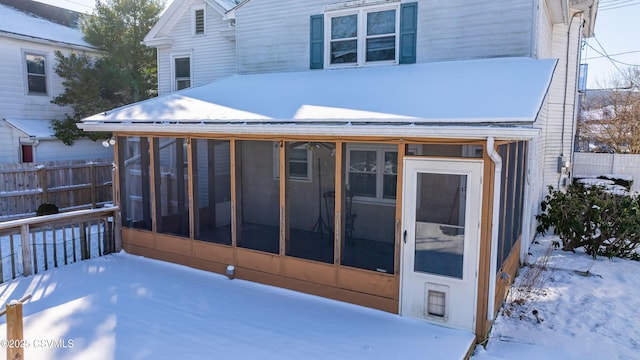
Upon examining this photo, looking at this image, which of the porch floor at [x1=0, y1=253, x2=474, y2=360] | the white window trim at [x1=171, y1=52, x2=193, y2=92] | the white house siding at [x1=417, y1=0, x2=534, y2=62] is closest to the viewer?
the porch floor at [x1=0, y1=253, x2=474, y2=360]

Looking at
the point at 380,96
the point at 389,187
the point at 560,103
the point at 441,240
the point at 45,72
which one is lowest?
the point at 441,240

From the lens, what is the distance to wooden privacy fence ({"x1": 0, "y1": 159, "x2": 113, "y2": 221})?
459 inches

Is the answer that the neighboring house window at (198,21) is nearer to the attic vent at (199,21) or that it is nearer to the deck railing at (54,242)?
the attic vent at (199,21)

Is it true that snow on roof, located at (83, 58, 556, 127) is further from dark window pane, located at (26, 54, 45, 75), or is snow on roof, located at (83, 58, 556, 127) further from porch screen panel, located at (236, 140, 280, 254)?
dark window pane, located at (26, 54, 45, 75)

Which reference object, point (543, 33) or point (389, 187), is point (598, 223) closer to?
point (543, 33)

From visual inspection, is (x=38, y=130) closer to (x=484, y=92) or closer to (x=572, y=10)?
(x=484, y=92)

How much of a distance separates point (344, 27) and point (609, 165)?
13.4m

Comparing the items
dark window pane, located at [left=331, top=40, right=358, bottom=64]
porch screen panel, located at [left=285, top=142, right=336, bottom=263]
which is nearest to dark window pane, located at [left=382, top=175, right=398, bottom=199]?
porch screen panel, located at [left=285, top=142, right=336, bottom=263]

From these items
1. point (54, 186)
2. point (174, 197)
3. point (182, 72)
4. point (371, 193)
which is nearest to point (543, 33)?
point (371, 193)

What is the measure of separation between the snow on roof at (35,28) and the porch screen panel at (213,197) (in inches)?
324

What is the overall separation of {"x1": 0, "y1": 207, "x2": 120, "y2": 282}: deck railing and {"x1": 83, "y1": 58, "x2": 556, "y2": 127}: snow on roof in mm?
1778

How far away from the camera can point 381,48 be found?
8.88 metres

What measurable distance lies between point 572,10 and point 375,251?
8.02 metres

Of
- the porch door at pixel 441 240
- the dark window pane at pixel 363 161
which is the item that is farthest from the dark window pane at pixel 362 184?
the porch door at pixel 441 240
